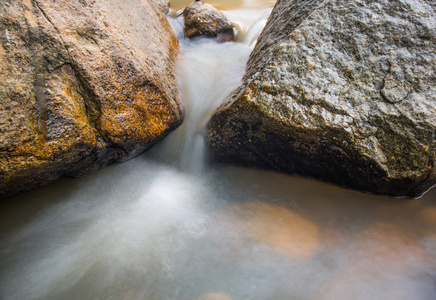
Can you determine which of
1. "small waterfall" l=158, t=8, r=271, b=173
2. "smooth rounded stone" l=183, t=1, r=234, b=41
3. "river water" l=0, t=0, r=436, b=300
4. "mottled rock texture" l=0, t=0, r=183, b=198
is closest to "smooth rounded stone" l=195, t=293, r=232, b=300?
"river water" l=0, t=0, r=436, b=300

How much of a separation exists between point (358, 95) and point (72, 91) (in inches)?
94.1

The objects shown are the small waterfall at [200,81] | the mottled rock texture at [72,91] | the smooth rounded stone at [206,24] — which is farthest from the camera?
the smooth rounded stone at [206,24]

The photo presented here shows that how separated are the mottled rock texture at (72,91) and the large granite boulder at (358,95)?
37.5 inches

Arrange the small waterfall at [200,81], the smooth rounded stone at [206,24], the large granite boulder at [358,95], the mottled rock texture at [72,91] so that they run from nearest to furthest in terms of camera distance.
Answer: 1. the mottled rock texture at [72,91]
2. the large granite boulder at [358,95]
3. the small waterfall at [200,81]
4. the smooth rounded stone at [206,24]

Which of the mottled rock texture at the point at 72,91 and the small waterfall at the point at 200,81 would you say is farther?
the small waterfall at the point at 200,81

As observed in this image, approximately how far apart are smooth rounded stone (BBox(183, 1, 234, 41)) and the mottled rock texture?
2045 mm

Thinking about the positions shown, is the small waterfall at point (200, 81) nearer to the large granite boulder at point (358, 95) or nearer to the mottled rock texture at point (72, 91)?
the mottled rock texture at point (72, 91)

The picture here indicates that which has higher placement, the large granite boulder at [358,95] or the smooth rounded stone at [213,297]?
the large granite boulder at [358,95]

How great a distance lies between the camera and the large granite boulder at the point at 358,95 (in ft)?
7.65

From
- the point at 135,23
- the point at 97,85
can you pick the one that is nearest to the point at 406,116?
the point at 97,85

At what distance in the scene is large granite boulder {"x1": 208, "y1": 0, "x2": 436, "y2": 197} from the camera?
2332 millimetres

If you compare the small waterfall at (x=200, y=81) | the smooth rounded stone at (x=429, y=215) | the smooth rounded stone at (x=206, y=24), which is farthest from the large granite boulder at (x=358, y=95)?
the smooth rounded stone at (x=206, y=24)

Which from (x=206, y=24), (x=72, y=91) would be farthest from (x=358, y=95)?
(x=206, y=24)

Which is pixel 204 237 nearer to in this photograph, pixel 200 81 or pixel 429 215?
pixel 429 215
